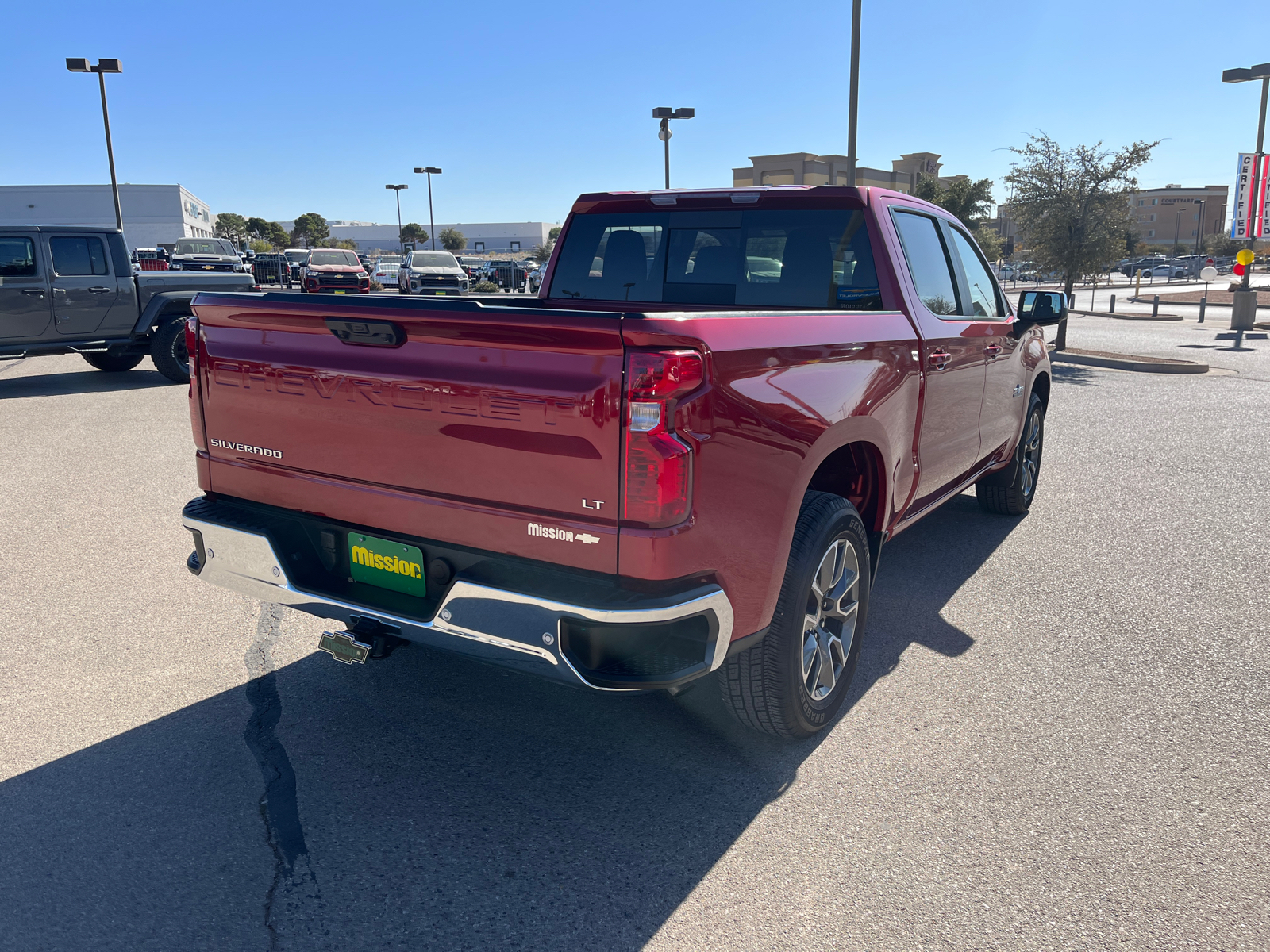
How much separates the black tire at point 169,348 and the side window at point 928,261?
35.3ft

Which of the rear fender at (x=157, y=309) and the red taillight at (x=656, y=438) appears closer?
the red taillight at (x=656, y=438)

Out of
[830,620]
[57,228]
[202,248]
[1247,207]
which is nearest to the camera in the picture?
[830,620]

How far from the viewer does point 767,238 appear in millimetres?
4484

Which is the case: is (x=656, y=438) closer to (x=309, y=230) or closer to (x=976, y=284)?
(x=976, y=284)

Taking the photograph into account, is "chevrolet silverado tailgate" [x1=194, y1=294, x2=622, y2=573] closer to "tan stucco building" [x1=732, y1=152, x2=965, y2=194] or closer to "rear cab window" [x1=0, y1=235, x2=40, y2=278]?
"rear cab window" [x1=0, y1=235, x2=40, y2=278]

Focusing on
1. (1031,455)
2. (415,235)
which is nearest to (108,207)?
(415,235)

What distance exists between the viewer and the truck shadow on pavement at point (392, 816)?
2.51m

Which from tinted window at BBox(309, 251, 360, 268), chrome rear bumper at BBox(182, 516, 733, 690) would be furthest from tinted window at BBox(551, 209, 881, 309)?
tinted window at BBox(309, 251, 360, 268)

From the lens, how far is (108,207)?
319 feet

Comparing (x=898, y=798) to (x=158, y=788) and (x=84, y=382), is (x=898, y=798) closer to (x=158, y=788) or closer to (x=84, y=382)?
(x=158, y=788)

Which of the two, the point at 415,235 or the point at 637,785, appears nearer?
the point at 637,785

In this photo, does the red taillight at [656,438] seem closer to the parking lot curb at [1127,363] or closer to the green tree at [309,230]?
the parking lot curb at [1127,363]

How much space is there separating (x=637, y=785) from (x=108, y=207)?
112172mm

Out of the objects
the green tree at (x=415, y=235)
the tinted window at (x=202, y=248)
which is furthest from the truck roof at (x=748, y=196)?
the green tree at (x=415, y=235)
